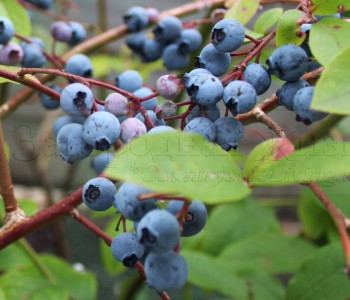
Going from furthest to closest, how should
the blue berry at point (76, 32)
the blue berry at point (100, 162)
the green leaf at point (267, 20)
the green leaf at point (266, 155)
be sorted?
the blue berry at point (76, 32) < the blue berry at point (100, 162) < the green leaf at point (267, 20) < the green leaf at point (266, 155)

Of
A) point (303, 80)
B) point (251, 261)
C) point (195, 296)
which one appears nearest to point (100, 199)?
point (303, 80)

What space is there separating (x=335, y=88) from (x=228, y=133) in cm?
15

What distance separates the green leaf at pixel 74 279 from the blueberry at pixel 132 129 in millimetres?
756

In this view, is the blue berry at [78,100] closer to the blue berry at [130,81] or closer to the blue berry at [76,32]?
the blue berry at [130,81]

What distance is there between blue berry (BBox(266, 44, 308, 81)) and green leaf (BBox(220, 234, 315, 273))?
714 mm

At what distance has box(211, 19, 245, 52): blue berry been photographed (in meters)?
0.63

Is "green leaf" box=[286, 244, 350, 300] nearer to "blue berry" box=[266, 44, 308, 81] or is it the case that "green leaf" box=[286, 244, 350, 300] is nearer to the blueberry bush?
the blueberry bush

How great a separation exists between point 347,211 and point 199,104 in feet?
2.41

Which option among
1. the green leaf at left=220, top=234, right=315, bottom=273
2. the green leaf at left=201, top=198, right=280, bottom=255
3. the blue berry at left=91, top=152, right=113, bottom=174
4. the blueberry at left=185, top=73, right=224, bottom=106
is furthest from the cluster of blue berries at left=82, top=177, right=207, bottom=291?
the green leaf at left=201, top=198, right=280, bottom=255

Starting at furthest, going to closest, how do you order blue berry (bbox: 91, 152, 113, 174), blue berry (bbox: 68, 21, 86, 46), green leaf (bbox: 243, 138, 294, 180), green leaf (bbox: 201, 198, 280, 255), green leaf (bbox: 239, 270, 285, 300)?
1. green leaf (bbox: 201, 198, 280, 255)
2. blue berry (bbox: 68, 21, 86, 46)
3. green leaf (bbox: 239, 270, 285, 300)
4. blue berry (bbox: 91, 152, 113, 174)
5. green leaf (bbox: 243, 138, 294, 180)

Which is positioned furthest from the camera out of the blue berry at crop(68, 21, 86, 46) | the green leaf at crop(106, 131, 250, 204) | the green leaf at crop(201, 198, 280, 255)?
the green leaf at crop(201, 198, 280, 255)

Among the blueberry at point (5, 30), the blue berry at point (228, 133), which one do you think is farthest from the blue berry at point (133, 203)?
the blueberry at point (5, 30)

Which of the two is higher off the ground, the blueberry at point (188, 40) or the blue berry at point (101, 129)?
the blue berry at point (101, 129)

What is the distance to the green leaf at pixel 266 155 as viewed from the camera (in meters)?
0.51
